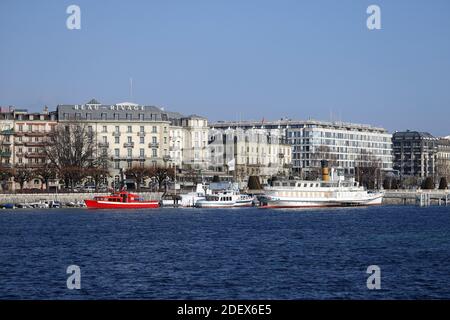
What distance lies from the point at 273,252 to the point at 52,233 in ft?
74.0

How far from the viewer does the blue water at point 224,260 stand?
38375mm

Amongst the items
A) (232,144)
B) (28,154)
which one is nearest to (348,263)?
(28,154)

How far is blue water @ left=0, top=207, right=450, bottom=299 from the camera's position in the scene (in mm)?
38375

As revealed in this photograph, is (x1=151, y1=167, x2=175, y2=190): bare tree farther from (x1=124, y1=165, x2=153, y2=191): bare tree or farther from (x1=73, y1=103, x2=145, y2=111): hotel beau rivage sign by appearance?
(x1=73, y1=103, x2=145, y2=111): hotel beau rivage sign

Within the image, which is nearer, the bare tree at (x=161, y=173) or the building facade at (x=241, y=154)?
the bare tree at (x=161, y=173)

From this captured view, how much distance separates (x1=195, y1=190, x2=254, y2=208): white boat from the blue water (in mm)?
45964

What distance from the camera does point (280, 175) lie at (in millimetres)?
185750

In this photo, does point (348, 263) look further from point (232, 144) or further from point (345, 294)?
point (232, 144)

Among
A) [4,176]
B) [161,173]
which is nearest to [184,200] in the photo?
[161,173]

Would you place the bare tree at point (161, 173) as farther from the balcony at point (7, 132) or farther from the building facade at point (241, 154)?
the building facade at point (241, 154)

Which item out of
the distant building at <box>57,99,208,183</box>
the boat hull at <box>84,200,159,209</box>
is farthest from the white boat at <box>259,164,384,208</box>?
the distant building at <box>57,99,208,183</box>

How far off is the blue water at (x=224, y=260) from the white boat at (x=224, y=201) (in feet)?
151

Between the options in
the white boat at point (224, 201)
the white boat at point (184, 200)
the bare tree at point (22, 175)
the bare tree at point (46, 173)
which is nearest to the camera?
the white boat at point (224, 201)

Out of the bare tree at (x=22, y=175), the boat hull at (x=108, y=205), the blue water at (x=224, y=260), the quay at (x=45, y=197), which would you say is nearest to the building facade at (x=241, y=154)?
the bare tree at (x=22, y=175)
